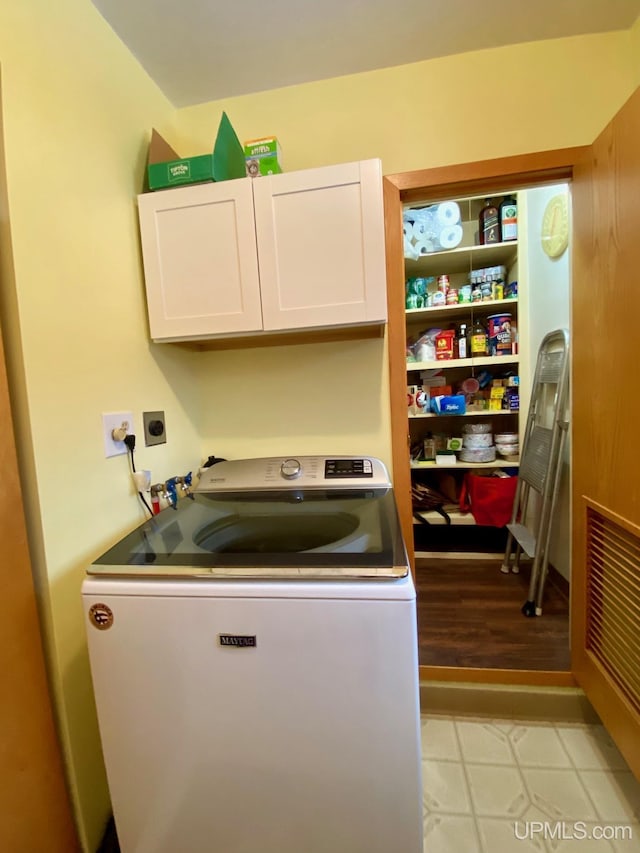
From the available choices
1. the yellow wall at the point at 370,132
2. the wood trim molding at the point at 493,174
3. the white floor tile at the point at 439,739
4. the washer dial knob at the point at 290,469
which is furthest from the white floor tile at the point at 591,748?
the wood trim molding at the point at 493,174

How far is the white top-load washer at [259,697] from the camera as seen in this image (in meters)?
0.70

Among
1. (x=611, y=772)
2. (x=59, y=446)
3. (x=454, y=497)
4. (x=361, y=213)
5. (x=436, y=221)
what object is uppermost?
(x=436, y=221)

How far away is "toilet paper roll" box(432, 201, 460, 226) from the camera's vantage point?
2.17 metres

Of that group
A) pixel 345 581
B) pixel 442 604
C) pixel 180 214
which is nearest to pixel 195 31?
pixel 180 214

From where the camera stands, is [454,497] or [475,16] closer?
[475,16]

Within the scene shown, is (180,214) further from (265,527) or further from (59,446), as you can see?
(265,527)

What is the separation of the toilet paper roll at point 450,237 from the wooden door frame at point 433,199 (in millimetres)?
857

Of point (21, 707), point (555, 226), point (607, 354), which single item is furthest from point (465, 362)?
point (21, 707)

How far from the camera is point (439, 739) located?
129 cm

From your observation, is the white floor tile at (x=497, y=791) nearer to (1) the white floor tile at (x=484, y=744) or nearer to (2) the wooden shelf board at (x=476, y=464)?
(1) the white floor tile at (x=484, y=744)

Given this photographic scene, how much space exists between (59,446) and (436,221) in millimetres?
2266

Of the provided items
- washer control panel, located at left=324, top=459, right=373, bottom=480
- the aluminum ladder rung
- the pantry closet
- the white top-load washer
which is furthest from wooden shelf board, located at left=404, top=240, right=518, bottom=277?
the white top-load washer

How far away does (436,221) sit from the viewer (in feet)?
7.19

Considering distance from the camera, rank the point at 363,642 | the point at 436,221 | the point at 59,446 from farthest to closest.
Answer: the point at 436,221
the point at 59,446
the point at 363,642
